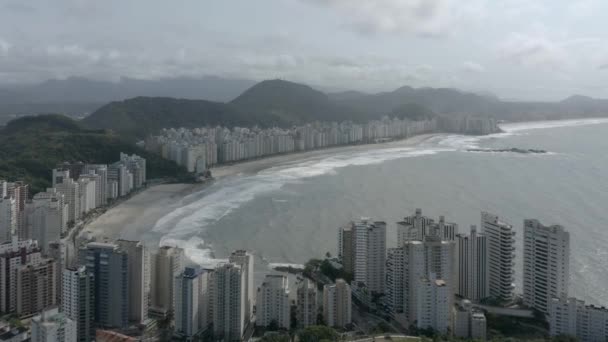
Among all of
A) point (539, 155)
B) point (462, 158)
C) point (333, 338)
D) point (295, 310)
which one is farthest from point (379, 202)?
point (539, 155)

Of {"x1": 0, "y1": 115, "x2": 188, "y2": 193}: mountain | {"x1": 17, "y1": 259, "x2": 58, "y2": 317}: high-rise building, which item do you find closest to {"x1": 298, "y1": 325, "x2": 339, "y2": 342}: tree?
{"x1": 17, "y1": 259, "x2": 58, "y2": 317}: high-rise building

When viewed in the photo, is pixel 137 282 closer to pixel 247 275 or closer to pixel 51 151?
pixel 247 275

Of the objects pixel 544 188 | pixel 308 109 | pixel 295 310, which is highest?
pixel 308 109

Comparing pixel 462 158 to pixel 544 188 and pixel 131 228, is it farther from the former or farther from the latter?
pixel 131 228

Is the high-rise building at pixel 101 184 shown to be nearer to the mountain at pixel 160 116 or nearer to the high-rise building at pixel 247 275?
the high-rise building at pixel 247 275

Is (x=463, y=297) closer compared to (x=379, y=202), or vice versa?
(x=463, y=297)

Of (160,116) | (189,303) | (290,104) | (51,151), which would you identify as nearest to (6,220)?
(189,303)
